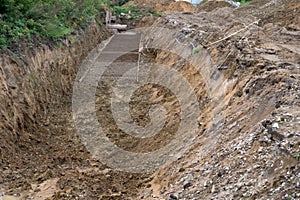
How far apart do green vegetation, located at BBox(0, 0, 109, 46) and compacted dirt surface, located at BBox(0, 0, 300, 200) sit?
7.36ft

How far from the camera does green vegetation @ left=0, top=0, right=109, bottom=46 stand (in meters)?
9.70

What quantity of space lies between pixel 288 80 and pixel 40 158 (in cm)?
513

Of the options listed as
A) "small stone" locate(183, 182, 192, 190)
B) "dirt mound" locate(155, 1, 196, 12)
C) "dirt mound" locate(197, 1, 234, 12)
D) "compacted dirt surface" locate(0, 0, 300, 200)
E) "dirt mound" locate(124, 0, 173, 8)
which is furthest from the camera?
"dirt mound" locate(124, 0, 173, 8)

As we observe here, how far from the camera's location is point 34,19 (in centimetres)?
1161

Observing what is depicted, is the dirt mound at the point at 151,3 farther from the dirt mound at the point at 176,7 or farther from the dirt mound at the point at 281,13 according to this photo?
the dirt mound at the point at 281,13

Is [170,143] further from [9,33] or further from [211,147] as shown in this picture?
[9,33]

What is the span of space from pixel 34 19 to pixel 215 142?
7.91 m

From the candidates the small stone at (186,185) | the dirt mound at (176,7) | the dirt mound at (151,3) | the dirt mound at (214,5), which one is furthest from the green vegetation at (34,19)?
the dirt mound at (151,3)

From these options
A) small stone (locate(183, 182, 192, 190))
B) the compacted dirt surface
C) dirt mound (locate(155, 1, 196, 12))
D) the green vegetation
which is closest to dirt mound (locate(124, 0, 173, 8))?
dirt mound (locate(155, 1, 196, 12))

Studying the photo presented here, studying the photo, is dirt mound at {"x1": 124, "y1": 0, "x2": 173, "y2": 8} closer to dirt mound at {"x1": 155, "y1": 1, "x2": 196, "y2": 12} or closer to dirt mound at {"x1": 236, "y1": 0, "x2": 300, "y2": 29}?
dirt mound at {"x1": 155, "y1": 1, "x2": 196, "y2": 12}

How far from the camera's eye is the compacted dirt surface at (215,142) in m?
4.62

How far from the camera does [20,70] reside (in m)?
9.02

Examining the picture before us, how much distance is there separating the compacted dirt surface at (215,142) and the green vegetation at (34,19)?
2243 millimetres

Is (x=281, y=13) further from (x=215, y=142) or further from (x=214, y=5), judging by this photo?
(x=214, y=5)
